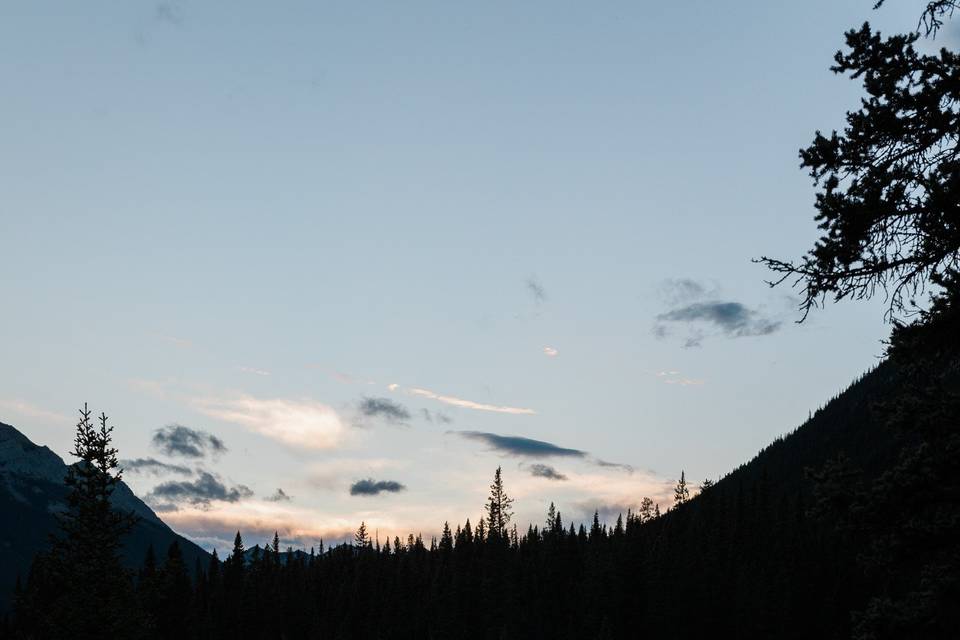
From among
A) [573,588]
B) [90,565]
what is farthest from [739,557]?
[90,565]

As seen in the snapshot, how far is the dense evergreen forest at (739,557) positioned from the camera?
11289 millimetres

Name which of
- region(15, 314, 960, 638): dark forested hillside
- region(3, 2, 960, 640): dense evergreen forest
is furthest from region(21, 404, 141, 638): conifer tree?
region(15, 314, 960, 638): dark forested hillside

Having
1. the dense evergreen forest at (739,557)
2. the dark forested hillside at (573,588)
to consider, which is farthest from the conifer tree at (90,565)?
the dark forested hillside at (573,588)

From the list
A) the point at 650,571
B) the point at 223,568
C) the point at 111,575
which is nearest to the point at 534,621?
the point at 650,571

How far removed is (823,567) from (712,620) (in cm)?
2454

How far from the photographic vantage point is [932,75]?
11305 mm

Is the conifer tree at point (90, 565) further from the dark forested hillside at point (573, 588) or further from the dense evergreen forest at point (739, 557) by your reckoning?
the dark forested hillside at point (573, 588)

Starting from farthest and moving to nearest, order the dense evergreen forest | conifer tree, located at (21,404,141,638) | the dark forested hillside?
the dark forested hillside
conifer tree, located at (21,404,141,638)
the dense evergreen forest

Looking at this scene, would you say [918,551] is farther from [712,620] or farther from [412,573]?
[412,573]

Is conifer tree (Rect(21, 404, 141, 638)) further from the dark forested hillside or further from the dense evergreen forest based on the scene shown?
the dark forested hillside

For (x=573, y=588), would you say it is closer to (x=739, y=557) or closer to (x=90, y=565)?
(x=739, y=557)

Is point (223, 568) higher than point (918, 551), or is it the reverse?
point (223, 568)

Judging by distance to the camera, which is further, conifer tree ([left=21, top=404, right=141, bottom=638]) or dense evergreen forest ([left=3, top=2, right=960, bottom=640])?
conifer tree ([left=21, top=404, right=141, bottom=638])

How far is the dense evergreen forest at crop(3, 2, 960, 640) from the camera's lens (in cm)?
1129
